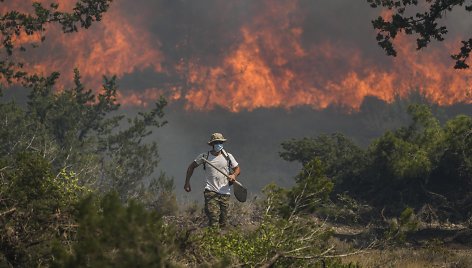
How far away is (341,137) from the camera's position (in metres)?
24.7

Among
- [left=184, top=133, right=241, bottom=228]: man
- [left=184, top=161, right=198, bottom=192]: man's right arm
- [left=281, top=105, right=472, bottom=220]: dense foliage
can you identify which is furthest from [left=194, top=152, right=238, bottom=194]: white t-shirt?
[left=281, top=105, right=472, bottom=220]: dense foliage

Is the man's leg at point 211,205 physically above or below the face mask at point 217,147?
below

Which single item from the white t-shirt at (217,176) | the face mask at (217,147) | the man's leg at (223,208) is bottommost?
the man's leg at (223,208)

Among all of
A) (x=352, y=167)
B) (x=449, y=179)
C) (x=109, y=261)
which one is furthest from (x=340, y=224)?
(x=109, y=261)

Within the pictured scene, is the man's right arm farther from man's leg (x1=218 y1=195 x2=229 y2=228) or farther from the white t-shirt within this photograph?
man's leg (x1=218 y1=195 x2=229 y2=228)

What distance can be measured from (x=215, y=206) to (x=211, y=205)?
77 mm

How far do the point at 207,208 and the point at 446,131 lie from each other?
12961 mm

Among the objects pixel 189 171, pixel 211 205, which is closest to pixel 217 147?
pixel 189 171

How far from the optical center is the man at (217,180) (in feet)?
26.4

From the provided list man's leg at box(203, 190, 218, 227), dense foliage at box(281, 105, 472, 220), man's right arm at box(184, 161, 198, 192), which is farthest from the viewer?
dense foliage at box(281, 105, 472, 220)

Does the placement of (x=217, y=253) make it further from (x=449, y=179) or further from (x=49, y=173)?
(x=449, y=179)

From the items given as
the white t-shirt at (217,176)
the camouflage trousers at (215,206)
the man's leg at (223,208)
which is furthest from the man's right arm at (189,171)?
the man's leg at (223,208)

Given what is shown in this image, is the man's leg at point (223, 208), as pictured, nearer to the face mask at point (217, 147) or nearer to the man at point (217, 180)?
the man at point (217, 180)

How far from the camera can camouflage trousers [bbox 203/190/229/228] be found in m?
8.03
